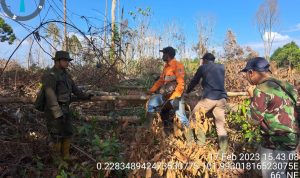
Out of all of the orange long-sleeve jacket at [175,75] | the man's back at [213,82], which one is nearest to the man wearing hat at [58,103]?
the orange long-sleeve jacket at [175,75]

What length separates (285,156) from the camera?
331 centimetres

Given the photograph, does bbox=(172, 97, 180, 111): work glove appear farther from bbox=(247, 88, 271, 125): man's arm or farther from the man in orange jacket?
bbox=(247, 88, 271, 125): man's arm

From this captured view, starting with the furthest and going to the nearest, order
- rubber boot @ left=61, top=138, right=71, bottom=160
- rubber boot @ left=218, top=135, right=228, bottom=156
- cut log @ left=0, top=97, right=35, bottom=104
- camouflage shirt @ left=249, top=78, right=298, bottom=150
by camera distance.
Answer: rubber boot @ left=218, top=135, right=228, bottom=156 < cut log @ left=0, top=97, right=35, bottom=104 < rubber boot @ left=61, top=138, right=71, bottom=160 < camouflage shirt @ left=249, top=78, right=298, bottom=150

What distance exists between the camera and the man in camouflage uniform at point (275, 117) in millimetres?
3279

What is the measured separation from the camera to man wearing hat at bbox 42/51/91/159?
4527 millimetres

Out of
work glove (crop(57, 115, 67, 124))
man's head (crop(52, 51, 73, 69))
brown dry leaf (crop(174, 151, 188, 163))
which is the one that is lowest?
brown dry leaf (crop(174, 151, 188, 163))

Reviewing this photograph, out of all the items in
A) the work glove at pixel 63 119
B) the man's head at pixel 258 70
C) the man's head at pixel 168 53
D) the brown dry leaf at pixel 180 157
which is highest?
the man's head at pixel 168 53

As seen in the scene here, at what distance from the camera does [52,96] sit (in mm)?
4516

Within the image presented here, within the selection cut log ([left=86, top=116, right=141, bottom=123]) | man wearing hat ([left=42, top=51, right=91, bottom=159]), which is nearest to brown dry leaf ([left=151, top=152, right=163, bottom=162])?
man wearing hat ([left=42, top=51, right=91, bottom=159])

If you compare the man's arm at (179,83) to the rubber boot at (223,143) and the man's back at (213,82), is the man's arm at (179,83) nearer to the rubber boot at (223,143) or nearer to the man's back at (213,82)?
the man's back at (213,82)

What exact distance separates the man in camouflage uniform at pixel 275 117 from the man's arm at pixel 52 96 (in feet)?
8.40

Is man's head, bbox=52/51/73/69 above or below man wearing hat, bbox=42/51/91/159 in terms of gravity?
above

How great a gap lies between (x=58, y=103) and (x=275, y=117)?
2.90 m

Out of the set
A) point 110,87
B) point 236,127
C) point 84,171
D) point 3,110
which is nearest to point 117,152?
point 84,171
